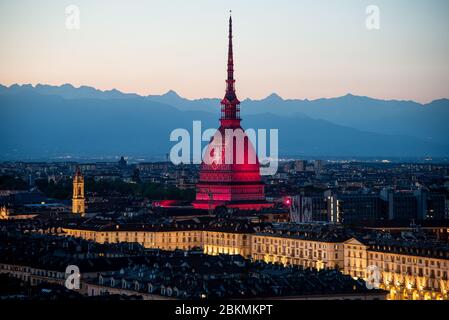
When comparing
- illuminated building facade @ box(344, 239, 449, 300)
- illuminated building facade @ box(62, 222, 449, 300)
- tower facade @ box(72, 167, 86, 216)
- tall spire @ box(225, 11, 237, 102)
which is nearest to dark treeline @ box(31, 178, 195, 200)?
tall spire @ box(225, 11, 237, 102)

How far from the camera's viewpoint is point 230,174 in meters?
132

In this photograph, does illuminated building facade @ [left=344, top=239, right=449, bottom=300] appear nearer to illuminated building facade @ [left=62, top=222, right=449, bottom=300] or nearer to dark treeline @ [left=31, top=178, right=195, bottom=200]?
illuminated building facade @ [left=62, top=222, right=449, bottom=300]

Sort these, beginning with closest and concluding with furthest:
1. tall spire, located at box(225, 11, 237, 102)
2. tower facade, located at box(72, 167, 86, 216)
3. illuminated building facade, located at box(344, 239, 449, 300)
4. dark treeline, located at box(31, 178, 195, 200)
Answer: illuminated building facade, located at box(344, 239, 449, 300) < tower facade, located at box(72, 167, 86, 216) < tall spire, located at box(225, 11, 237, 102) < dark treeline, located at box(31, 178, 195, 200)

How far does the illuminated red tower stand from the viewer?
130375mm

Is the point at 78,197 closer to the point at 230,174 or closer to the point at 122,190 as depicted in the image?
the point at 230,174

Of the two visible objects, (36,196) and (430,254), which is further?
(36,196)

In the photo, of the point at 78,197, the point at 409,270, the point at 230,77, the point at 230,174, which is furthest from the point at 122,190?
the point at 409,270

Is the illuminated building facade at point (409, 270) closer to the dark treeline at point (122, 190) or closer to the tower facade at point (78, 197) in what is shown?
the tower facade at point (78, 197)
